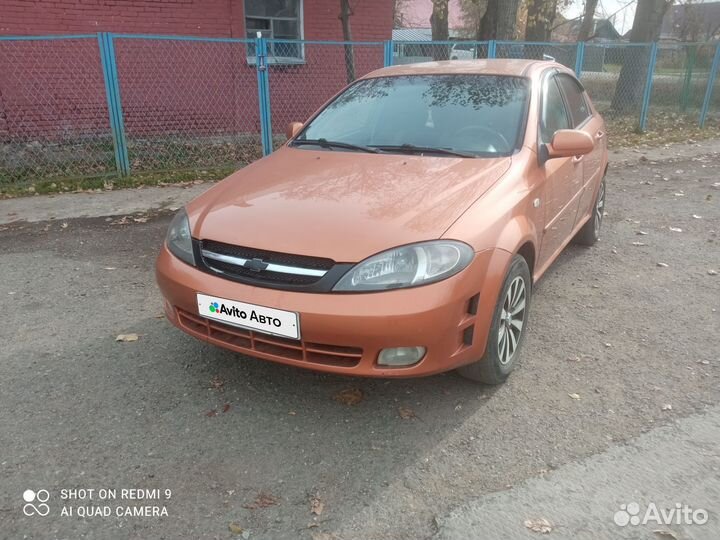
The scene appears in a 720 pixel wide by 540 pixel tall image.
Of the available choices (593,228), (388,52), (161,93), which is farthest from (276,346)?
(161,93)

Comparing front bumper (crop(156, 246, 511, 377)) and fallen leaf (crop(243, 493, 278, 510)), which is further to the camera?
front bumper (crop(156, 246, 511, 377))

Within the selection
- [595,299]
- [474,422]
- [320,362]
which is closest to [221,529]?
[320,362]

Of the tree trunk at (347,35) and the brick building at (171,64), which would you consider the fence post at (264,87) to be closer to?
the brick building at (171,64)

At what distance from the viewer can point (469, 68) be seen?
13.0 feet

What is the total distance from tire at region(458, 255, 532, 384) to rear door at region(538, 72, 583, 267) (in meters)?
0.44

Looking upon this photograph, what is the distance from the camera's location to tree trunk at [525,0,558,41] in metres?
13.7

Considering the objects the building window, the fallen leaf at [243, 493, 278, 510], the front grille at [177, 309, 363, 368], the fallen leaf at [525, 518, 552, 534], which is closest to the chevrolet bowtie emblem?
the front grille at [177, 309, 363, 368]

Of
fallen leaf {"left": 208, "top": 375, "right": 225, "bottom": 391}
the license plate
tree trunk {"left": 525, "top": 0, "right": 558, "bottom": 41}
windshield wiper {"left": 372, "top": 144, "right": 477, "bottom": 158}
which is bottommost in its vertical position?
fallen leaf {"left": 208, "top": 375, "right": 225, "bottom": 391}

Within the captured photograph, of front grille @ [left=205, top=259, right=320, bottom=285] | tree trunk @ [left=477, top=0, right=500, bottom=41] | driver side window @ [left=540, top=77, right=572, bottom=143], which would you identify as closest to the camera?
front grille @ [left=205, top=259, right=320, bottom=285]

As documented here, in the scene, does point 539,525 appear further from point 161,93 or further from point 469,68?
point 161,93

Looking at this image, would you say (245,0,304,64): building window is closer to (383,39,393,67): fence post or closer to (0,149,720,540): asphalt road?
(383,39,393,67): fence post

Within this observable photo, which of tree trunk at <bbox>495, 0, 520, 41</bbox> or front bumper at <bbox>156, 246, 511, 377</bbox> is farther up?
tree trunk at <bbox>495, 0, 520, 41</bbox>

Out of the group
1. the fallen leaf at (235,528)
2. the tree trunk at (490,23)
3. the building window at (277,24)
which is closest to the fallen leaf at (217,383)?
the fallen leaf at (235,528)

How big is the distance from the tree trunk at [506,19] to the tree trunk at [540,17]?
5.90 ft
